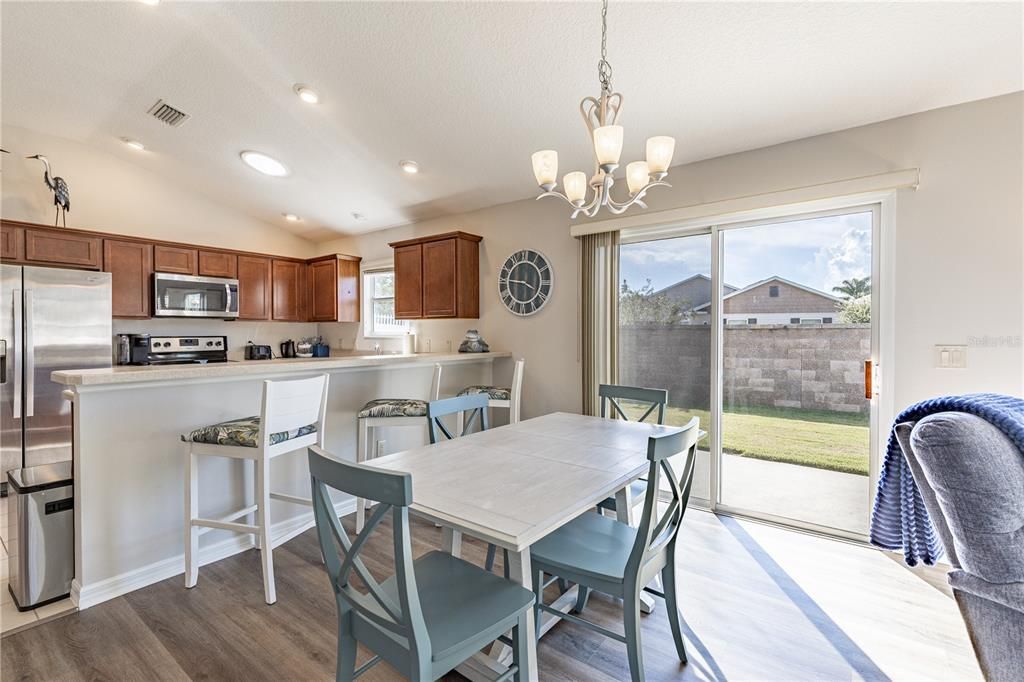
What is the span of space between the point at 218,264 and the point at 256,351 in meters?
1.05

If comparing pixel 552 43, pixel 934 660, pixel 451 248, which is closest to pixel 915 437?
pixel 934 660

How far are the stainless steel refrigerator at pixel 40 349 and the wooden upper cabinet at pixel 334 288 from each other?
6.78ft

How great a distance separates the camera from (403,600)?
1083 millimetres

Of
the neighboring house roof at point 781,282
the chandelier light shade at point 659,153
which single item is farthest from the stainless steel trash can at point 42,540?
the neighboring house roof at point 781,282

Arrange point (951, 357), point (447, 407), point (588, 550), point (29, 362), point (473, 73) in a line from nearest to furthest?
point (588, 550)
point (447, 407)
point (951, 357)
point (473, 73)
point (29, 362)

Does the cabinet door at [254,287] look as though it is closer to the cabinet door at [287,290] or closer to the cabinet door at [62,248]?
the cabinet door at [287,290]

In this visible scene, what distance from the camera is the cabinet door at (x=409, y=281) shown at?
4.56 m

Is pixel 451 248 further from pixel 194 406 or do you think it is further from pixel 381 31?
pixel 194 406

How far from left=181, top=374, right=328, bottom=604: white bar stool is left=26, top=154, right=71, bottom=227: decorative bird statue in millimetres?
3223

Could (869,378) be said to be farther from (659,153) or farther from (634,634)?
(634,634)

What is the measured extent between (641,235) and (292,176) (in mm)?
3242

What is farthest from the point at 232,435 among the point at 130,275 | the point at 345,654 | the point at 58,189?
the point at 58,189

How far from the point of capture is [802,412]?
301 cm

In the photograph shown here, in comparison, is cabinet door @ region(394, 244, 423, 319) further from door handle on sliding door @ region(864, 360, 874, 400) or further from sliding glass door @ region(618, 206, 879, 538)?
door handle on sliding door @ region(864, 360, 874, 400)
